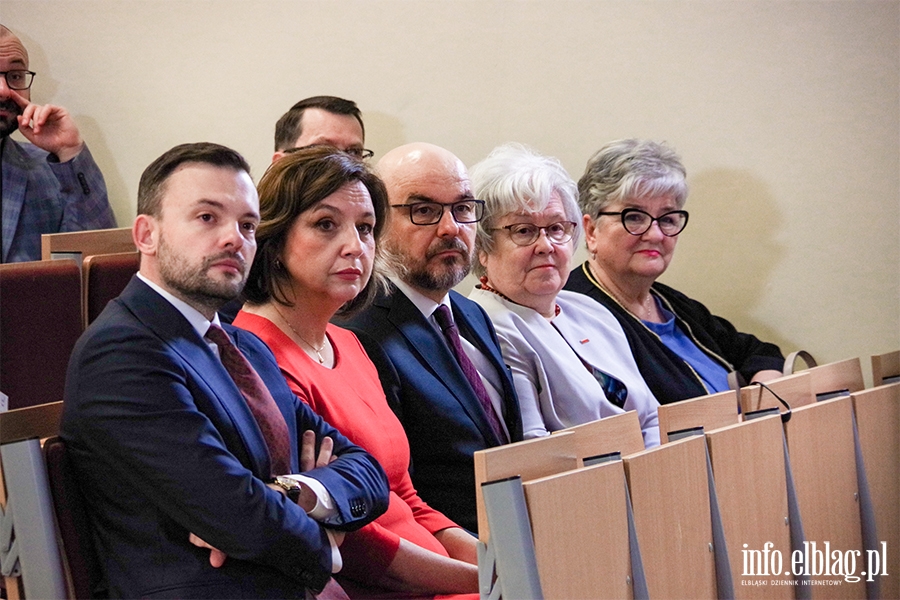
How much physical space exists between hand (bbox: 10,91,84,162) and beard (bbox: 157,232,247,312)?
1.86m

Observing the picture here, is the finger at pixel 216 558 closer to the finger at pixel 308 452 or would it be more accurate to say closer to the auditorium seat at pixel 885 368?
the finger at pixel 308 452

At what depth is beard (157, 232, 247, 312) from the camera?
4.53 ft

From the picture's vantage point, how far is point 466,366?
2104 millimetres

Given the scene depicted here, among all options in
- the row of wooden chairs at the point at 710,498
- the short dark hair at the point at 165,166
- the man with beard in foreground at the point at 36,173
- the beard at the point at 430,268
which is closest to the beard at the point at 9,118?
the man with beard in foreground at the point at 36,173

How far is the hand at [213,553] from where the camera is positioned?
129 centimetres

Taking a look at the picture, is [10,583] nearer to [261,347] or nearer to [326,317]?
[261,347]

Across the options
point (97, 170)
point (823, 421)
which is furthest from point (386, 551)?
point (97, 170)

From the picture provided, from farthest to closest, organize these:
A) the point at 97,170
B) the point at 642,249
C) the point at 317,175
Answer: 1. the point at 97,170
2. the point at 642,249
3. the point at 317,175

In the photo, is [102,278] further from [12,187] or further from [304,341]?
[12,187]

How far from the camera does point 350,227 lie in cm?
176

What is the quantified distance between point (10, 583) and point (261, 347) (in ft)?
1.65

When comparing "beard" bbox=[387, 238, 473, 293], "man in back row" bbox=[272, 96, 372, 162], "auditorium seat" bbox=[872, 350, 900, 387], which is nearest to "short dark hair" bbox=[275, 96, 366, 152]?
"man in back row" bbox=[272, 96, 372, 162]

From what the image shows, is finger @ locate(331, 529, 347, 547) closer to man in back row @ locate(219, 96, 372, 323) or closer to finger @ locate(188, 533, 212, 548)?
finger @ locate(188, 533, 212, 548)

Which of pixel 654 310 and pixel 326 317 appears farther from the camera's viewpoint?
pixel 654 310
